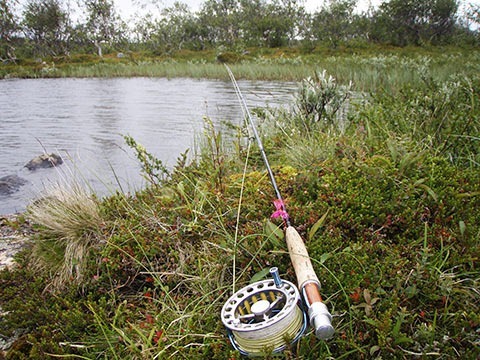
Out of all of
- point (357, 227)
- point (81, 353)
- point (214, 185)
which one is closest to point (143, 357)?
point (81, 353)

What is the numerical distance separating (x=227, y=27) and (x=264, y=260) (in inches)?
2492

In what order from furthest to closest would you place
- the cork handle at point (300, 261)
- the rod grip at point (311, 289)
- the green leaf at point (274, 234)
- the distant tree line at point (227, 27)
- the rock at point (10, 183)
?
the distant tree line at point (227, 27), the rock at point (10, 183), the green leaf at point (274, 234), the cork handle at point (300, 261), the rod grip at point (311, 289)

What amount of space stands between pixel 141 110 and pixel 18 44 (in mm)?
54323

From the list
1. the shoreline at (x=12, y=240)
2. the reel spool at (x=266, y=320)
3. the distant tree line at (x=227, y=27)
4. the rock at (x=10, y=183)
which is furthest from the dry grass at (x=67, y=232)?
the distant tree line at (x=227, y=27)

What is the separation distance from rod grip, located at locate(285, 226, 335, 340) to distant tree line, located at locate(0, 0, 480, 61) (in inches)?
1687

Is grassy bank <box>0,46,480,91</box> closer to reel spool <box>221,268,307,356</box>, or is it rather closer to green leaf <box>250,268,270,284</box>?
green leaf <box>250,268,270,284</box>

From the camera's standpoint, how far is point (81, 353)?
7.03 ft

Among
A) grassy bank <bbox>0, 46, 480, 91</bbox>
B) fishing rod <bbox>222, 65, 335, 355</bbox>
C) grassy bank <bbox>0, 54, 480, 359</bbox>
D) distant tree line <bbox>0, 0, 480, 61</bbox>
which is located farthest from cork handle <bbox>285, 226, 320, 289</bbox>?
distant tree line <bbox>0, 0, 480, 61</bbox>

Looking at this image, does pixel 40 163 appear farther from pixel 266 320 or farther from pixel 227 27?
pixel 227 27

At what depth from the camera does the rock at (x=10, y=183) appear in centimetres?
529

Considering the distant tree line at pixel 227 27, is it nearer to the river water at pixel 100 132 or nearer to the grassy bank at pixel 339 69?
the grassy bank at pixel 339 69

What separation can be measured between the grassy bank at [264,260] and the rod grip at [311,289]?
16 cm

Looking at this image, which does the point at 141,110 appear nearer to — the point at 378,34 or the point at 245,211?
the point at 245,211

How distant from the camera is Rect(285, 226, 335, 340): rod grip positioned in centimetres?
131
